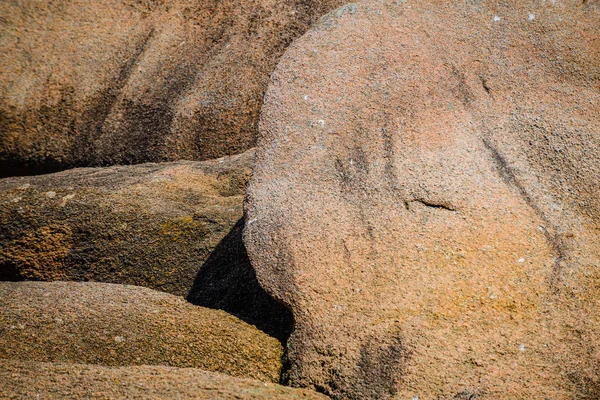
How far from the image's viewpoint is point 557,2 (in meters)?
2.80

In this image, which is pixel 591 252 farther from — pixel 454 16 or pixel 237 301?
pixel 237 301

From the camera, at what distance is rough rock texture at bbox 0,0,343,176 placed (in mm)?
3893

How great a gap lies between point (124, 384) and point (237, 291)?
0.79m

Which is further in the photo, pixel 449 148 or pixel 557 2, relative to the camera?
pixel 557 2

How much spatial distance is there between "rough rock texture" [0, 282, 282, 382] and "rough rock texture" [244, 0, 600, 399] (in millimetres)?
176

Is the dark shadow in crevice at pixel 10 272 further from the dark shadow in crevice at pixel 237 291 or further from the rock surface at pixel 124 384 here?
the rock surface at pixel 124 384

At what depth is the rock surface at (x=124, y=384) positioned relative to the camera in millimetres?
1956

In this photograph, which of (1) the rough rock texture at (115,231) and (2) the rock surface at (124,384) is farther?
(1) the rough rock texture at (115,231)

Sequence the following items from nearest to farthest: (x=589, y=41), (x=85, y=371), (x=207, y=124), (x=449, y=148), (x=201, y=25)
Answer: (x=85, y=371) → (x=449, y=148) → (x=589, y=41) → (x=207, y=124) → (x=201, y=25)

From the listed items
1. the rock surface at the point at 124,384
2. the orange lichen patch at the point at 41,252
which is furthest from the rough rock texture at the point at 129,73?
the rock surface at the point at 124,384

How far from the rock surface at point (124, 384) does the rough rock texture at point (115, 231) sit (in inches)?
33.3

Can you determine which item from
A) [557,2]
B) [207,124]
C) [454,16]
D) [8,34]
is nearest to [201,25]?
[207,124]

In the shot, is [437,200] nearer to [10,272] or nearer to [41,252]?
[41,252]

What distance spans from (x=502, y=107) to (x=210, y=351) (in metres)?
1.28
